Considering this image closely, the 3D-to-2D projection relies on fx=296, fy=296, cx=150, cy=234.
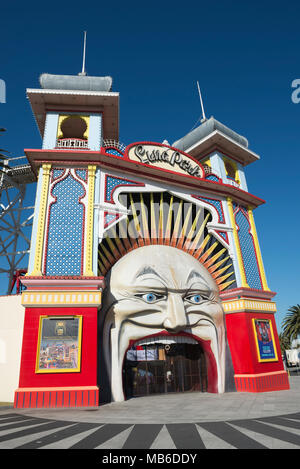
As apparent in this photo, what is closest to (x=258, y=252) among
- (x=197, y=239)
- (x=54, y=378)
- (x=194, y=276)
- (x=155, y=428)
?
(x=197, y=239)

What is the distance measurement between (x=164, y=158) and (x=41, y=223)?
896 cm

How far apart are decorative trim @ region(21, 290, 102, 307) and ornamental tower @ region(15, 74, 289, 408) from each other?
0.04 metres

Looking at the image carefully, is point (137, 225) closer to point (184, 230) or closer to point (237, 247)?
point (184, 230)

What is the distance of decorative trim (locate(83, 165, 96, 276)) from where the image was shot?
14.3 metres

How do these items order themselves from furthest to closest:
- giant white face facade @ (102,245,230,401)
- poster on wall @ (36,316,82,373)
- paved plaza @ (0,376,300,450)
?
giant white face facade @ (102,245,230,401), poster on wall @ (36,316,82,373), paved plaza @ (0,376,300,450)

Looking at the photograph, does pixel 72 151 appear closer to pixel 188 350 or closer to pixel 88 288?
pixel 88 288

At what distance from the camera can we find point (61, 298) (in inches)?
525

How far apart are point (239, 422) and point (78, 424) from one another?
448cm

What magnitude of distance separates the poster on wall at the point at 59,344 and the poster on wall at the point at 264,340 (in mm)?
10313

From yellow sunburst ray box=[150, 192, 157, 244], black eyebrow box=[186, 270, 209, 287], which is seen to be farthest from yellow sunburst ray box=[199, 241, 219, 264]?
yellow sunburst ray box=[150, 192, 157, 244]

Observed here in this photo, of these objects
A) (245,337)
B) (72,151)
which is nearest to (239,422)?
(245,337)

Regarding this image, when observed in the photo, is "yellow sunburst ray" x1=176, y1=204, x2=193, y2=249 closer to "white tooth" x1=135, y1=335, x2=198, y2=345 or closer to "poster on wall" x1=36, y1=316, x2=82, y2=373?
"white tooth" x1=135, y1=335, x2=198, y2=345

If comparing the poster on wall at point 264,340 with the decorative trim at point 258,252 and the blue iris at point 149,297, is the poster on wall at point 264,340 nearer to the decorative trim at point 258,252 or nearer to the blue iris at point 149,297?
the decorative trim at point 258,252

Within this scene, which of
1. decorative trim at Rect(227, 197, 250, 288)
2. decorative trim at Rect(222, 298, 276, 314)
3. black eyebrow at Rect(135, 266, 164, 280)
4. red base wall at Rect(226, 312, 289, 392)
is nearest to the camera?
black eyebrow at Rect(135, 266, 164, 280)
